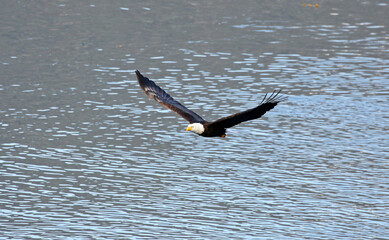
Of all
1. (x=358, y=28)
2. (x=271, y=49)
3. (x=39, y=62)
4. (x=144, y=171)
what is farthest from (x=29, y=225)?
(x=358, y=28)

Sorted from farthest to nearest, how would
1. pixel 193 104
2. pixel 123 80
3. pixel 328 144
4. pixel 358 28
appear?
pixel 358 28
pixel 123 80
pixel 193 104
pixel 328 144

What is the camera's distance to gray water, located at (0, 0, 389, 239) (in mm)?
19609

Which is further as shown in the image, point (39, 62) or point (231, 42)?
point (231, 42)

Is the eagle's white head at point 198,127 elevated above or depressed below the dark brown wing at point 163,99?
below

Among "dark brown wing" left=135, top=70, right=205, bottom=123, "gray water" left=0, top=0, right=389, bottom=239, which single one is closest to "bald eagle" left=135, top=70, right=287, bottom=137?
"dark brown wing" left=135, top=70, right=205, bottom=123

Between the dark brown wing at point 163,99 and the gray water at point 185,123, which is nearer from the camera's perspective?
the dark brown wing at point 163,99

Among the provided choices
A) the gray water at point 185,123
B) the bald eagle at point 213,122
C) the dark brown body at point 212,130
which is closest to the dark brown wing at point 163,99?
the bald eagle at point 213,122

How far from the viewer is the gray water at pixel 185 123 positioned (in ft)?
64.3

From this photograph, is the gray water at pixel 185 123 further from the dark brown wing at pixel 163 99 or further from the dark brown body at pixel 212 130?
the dark brown body at pixel 212 130

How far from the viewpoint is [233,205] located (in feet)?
65.6

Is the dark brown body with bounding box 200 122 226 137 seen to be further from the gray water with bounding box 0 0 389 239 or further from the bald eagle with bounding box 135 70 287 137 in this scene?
the gray water with bounding box 0 0 389 239

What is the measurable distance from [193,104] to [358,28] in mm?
12835

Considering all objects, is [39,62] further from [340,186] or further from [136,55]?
[340,186]

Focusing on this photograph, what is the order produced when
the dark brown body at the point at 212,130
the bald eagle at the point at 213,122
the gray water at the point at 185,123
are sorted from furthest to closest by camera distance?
1. the gray water at the point at 185,123
2. the dark brown body at the point at 212,130
3. the bald eagle at the point at 213,122
